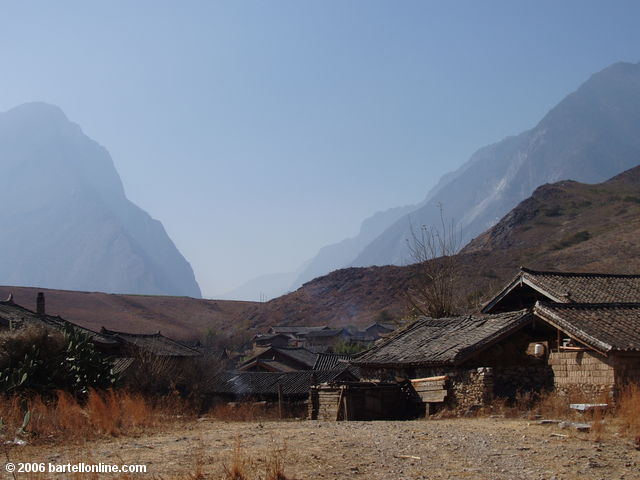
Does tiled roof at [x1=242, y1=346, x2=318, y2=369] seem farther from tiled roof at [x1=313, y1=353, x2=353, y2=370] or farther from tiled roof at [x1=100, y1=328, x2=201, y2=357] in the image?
tiled roof at [x1=100, y1=328, x2=201, y2=357]

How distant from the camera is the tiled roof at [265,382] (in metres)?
41.6

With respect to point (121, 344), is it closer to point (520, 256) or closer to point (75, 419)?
point (75, 419)

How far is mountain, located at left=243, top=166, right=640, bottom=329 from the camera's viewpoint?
68688mm

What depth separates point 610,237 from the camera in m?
72.1

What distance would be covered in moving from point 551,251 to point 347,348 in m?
29.3

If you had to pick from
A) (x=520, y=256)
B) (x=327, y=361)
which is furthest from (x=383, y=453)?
(x=520, y=256)

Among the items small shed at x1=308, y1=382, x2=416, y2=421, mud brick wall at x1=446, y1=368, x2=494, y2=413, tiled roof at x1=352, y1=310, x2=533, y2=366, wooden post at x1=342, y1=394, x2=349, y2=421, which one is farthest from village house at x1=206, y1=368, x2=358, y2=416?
mud brick wall at x1=446, y1=368, x2=494, y2=413

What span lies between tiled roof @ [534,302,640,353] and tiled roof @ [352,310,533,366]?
68.1 inches

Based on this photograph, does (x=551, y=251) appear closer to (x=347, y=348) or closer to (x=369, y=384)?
(x=347, y=348)

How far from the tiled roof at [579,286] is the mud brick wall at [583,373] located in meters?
5.74

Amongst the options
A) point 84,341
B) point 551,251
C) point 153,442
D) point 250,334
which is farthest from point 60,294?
point 153,442

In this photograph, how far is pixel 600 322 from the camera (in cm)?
2002

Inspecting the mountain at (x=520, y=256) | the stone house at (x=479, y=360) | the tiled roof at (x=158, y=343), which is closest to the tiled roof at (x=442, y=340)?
the stone house at (x=479, y=360)

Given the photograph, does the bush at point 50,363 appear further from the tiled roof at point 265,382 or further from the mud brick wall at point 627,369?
the tiled roof at point 265,382
